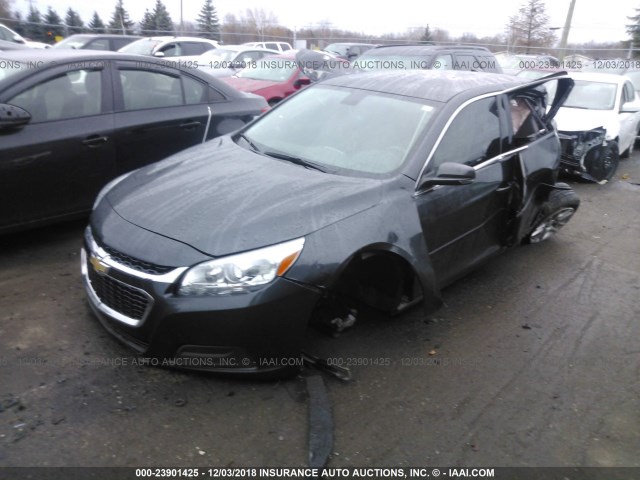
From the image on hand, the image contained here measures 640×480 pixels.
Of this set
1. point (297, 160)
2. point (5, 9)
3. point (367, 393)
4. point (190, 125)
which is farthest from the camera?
point (5, 9)

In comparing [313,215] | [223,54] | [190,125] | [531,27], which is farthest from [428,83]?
[531,27]

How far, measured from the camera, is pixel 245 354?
2.76m

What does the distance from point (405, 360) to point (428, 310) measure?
14.5 inches

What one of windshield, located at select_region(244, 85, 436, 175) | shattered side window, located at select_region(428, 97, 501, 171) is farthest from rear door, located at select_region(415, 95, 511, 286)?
windshield, located at select_region(244, 85, 436, 175)

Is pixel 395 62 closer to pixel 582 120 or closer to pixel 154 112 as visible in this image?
pixel 582 120

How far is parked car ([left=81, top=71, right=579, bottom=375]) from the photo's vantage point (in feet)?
8.80

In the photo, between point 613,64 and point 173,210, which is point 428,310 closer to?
point 173,210

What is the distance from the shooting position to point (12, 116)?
3977 mm

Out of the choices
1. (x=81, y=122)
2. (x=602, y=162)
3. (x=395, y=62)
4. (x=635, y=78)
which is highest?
(x=395, y=62)

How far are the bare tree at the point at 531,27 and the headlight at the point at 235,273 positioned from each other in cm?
3853

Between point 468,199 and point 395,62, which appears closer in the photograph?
point 468,199

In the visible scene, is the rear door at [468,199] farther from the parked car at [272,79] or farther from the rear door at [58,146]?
the parked car at [272,79]

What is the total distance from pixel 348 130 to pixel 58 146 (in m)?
2.35

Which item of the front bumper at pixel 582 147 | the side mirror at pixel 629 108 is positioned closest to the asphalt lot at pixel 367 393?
the front bumper at pixel 582 147
